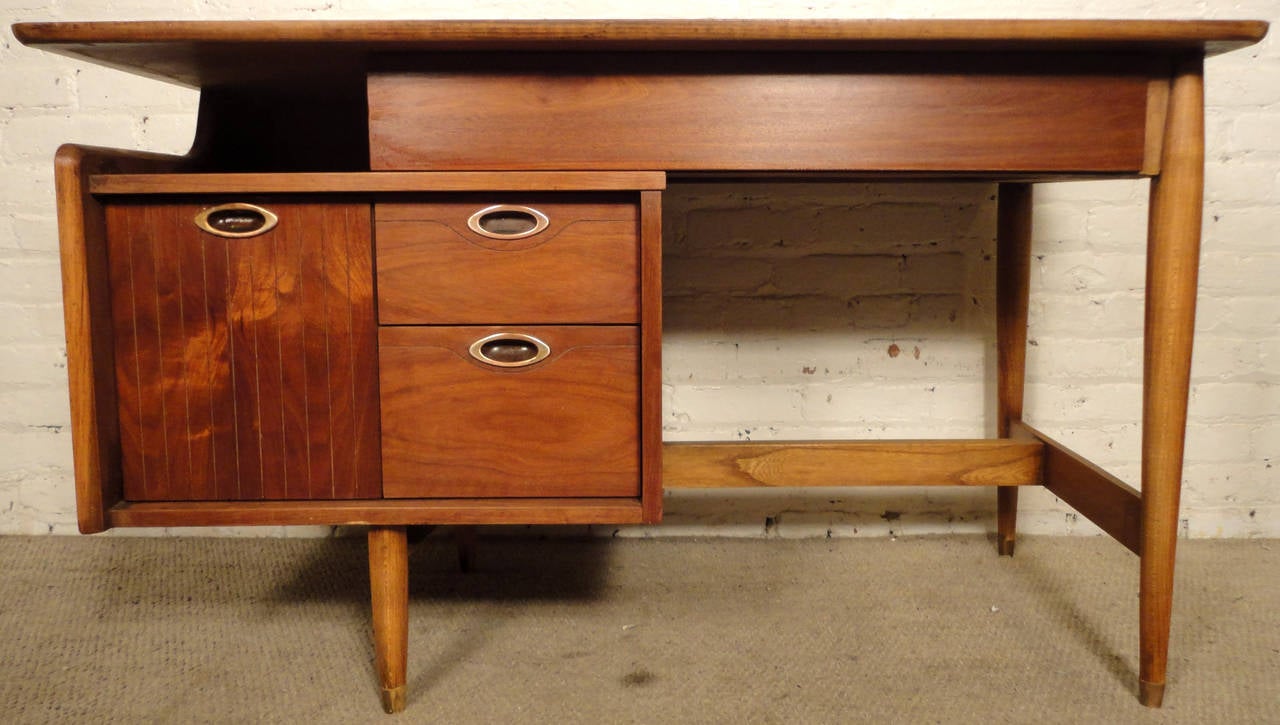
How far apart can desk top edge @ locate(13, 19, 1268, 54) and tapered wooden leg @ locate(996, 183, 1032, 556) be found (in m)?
0.61

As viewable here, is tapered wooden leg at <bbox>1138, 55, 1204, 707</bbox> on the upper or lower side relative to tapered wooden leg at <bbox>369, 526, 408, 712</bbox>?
upper

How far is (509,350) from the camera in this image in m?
1.14

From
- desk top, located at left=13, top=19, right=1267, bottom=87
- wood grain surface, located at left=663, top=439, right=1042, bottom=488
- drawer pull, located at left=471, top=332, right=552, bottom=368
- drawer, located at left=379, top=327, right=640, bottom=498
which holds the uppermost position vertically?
desk top, located at left=13, top=19, right=1267, bottom=87

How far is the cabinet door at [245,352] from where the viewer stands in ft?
3.64

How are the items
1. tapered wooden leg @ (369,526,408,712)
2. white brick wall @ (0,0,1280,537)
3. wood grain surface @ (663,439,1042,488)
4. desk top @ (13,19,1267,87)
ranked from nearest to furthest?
1. desk top @ (13,19,1267,87)
2. tapered wooden leg @ (369,526,408,712)
3. wood grain surface @ (663,439,1042,488)
4. white brick wall @ (0,0,1280,537)

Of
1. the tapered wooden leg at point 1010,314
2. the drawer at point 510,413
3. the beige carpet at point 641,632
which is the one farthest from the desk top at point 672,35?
the beige carpet at point 641,632

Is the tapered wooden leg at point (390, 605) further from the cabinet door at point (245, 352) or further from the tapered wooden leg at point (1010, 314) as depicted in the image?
the tapered wooden leg at point (1010, 314)

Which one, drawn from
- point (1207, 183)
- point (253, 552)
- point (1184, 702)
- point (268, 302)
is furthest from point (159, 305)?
point (1207, 183)

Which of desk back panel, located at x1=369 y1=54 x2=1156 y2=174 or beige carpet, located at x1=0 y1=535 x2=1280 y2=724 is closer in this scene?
desk back panel, located at x1=369 y1=54 x2=1156 y2=174

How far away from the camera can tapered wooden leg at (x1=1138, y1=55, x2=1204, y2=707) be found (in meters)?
1.11

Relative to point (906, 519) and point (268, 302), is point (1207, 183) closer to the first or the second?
point (906, 519)

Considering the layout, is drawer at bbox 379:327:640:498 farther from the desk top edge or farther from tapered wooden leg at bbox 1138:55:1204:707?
tapered wooden leg at bbox 1138:55:1204:707

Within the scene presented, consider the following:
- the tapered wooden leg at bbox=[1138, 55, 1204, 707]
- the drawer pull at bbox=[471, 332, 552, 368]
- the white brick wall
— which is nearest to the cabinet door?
the drawer pull at bbox=[471, 332, 552, 368]

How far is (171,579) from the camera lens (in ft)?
5.52
